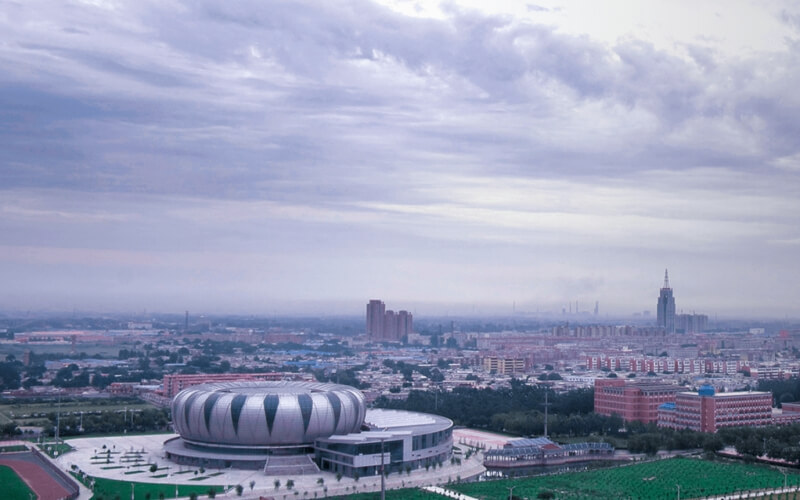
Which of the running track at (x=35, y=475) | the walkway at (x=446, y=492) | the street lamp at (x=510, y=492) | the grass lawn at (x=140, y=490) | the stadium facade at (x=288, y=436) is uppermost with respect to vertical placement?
the stadium facade at (x=288, y=436)

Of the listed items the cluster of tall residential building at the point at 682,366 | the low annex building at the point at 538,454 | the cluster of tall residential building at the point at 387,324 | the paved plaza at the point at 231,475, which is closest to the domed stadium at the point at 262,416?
the paved plaza at the point at 231,475

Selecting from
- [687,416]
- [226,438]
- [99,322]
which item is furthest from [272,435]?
[99,322]

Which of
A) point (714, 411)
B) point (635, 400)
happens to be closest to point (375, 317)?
point (635, 400)

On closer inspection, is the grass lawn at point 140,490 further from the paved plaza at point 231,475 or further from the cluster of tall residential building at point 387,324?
the cluster of tall residential building at point 387,324

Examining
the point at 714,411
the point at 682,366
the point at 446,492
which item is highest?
the point at 682,366

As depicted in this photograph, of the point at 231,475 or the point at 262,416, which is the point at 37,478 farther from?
the point at 262,416

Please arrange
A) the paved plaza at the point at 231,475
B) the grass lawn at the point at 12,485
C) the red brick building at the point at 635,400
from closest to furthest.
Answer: the grass lawn at the point at 12,485, the paved plaza at the point at 231,475, the red brick building at the point at 635,400

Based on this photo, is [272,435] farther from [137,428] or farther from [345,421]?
[137,428]
